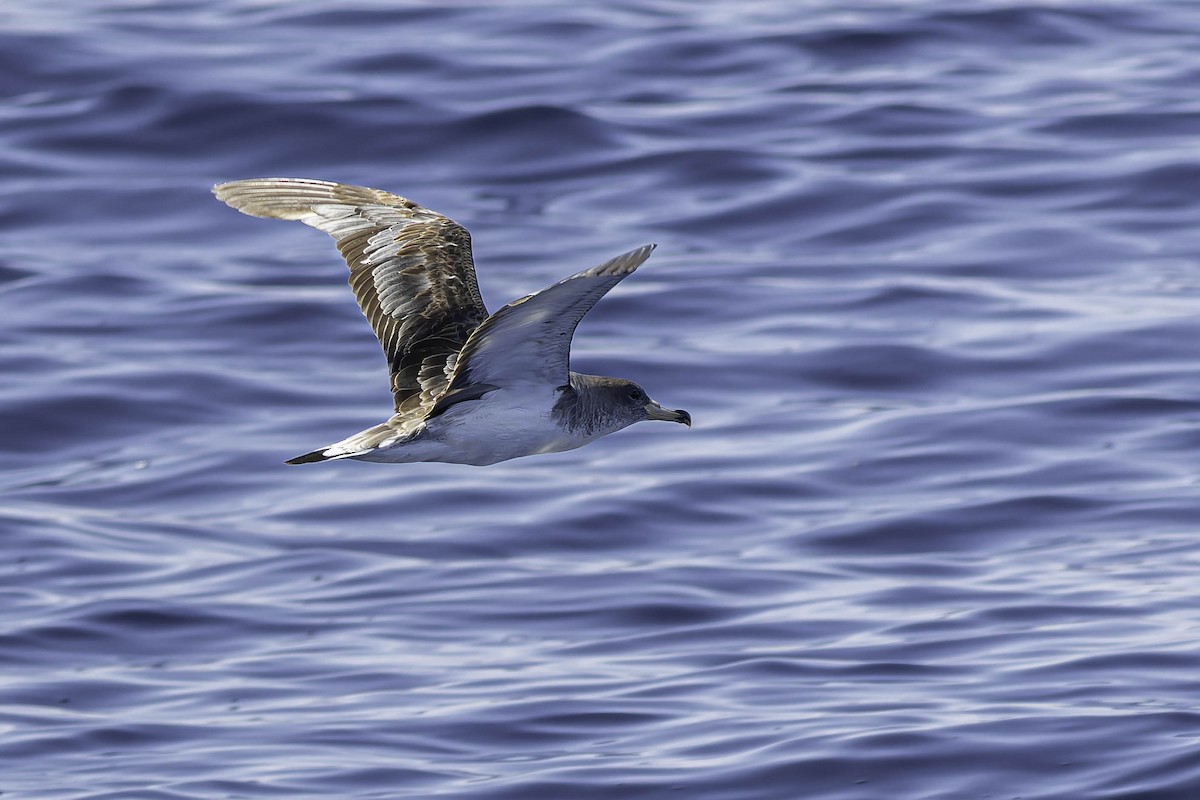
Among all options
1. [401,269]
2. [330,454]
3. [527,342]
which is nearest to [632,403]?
[401,269]

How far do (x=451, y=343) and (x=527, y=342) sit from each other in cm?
158

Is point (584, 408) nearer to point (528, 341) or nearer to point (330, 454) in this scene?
point (528, 341)

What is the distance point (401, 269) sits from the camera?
9.65m

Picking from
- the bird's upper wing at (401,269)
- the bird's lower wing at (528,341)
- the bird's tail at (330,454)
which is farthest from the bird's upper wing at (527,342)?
the bird's upper wing at (401,269)

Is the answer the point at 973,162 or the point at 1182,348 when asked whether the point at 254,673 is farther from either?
the point at 973,162

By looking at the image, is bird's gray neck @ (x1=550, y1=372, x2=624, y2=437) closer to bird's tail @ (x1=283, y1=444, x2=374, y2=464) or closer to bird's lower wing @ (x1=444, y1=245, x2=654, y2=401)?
bird's lower wing @ (x1=444, y1=245, x2=654, y2=401)

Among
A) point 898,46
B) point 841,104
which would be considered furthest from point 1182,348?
point 898,46

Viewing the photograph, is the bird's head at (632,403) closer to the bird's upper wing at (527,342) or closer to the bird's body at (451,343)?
the bird's body at (451,343)

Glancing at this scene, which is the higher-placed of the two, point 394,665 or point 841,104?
point 841,104

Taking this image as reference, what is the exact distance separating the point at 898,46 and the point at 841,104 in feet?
6.15

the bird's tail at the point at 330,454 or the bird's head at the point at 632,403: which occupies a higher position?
the bird's tail at the point at 330,454

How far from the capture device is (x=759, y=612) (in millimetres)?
13242

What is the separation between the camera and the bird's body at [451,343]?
25.6 ft

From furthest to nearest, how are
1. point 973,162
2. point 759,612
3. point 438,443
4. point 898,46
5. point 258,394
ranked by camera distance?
point 898,46 < point 973,162 < point 258,394 < point 759,612 < point 438,443
